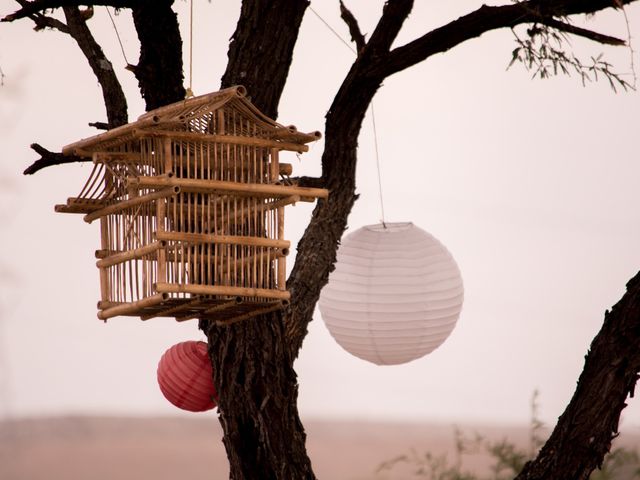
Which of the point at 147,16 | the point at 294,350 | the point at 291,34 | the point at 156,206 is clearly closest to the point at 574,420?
the point at 294,350

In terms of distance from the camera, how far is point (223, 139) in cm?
251

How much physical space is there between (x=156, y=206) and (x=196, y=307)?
0.23 m

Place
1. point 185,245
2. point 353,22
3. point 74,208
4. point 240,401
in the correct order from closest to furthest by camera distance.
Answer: point 185,245 < point 74,208 < point 240,401 < point 353,22

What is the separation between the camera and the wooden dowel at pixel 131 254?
2.41 meters

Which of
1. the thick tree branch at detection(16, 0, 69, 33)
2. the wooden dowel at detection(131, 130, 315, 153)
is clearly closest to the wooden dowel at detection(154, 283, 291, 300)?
the wooden dowel at detection(131, 130, 315, 153)

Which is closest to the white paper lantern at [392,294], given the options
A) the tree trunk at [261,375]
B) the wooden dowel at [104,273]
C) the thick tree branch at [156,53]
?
the tree trunk at [261,375]

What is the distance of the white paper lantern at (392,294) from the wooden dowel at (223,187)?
83 centimetres

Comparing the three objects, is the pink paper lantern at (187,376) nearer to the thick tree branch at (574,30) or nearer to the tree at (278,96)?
the tree at (278,96)

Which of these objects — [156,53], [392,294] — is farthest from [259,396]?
[156,53]

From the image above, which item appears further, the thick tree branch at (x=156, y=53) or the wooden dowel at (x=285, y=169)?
the thick tree branch at (x=156, y=53)

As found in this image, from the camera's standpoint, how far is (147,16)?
10.8 ft

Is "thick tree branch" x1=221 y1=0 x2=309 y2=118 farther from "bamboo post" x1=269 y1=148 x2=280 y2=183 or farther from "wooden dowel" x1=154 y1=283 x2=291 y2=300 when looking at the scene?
"wooden dowel" x1=154 y1=283 x2=291 y2=300

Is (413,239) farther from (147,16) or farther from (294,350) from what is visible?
(147,16)

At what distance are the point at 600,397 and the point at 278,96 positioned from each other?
1.16 meters
